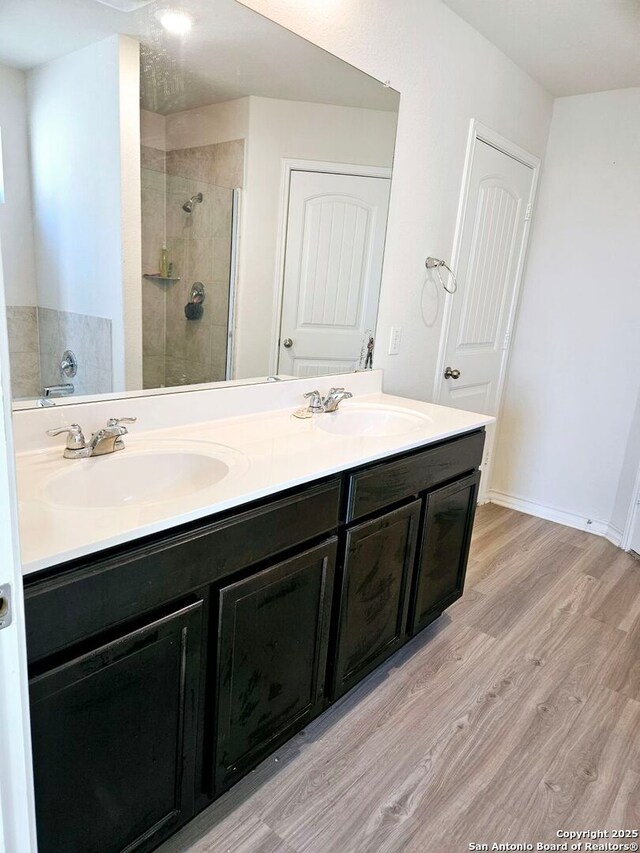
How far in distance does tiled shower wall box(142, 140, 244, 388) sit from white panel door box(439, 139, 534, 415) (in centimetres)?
149

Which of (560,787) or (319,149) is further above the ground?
(319,149)

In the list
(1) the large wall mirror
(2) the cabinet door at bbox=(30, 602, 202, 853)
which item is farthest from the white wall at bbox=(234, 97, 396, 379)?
(2) the cabinet door at bbox=(30, 602, 202, 853)

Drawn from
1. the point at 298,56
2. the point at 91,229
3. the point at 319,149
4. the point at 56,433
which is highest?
the point at 298,56

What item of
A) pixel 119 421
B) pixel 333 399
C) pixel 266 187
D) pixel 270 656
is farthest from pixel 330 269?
pixel 270 656

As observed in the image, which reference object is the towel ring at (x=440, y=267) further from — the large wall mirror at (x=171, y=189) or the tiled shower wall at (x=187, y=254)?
the tiled shower wall at (x=187, y=254)

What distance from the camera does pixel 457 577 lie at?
7.32ft

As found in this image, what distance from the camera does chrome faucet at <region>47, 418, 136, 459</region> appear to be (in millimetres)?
1320

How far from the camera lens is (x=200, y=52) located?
1545mm

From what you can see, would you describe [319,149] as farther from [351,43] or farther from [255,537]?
[255,537]

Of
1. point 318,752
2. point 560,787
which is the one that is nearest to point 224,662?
point 318,752

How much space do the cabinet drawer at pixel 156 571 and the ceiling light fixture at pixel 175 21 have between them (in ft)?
4.13

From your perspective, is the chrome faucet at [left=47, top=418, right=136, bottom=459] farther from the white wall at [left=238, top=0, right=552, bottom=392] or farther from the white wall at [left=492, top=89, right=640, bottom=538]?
the white wall at [left=492, top=89, right=640, bottom=538]

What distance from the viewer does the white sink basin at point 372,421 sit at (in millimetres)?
2016

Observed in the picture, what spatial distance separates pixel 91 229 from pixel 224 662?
1.10 metres
